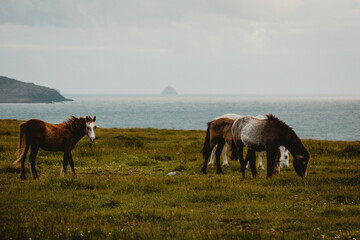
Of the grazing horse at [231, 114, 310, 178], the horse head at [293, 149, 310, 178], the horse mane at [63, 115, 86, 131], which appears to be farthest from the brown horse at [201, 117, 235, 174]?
the horse mane at [63, 115, 86, 131]

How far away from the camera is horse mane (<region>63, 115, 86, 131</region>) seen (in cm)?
1217

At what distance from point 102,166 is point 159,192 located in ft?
20.1

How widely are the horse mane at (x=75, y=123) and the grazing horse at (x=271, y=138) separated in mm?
5947

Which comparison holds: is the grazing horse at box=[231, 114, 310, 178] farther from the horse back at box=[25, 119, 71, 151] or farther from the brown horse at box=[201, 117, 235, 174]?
the horse back at box=[25, 119, 71, 151]

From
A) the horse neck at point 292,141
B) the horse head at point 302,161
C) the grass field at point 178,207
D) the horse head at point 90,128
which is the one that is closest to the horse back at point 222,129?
the grass field at point 178,207

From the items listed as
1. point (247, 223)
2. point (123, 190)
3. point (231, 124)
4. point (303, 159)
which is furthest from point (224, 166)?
point (247, 223)

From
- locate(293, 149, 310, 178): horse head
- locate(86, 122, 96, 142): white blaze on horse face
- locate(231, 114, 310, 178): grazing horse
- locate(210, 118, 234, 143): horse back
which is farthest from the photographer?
locate(210, 118, 234, 143): horse back

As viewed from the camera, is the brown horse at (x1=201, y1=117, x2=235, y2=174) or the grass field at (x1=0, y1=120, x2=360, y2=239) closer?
the grass field at (x1=0, y1=120, x2=360, y2=239)

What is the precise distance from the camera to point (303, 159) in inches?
467

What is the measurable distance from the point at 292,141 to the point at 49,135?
28.5 feet

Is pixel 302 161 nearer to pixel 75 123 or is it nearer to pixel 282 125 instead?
pixel 282 125

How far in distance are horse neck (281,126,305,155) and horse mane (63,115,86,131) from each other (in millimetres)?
7434

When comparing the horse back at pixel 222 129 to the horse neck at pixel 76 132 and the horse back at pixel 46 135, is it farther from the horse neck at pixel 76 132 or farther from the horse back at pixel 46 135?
the horse back at pixel 46 135

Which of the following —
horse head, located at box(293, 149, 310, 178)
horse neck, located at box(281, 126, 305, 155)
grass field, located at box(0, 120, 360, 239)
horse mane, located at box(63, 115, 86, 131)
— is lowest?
grass field, located at box(0, 120, 360, 239)
